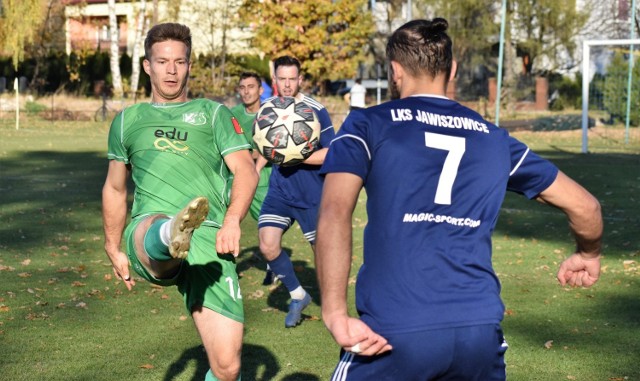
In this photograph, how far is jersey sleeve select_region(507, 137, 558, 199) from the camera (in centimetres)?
382

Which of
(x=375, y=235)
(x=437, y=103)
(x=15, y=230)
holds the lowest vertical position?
(x=15, y=230)

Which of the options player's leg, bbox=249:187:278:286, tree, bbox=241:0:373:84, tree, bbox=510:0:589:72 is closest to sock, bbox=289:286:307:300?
player's leg, bbox=249:187:278:286

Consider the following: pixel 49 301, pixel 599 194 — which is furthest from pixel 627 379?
pixel 599 194

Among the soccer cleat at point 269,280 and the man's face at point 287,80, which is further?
the soccer cleat at point 269,280

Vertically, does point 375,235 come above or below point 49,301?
above

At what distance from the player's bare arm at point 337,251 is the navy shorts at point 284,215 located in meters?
5.36

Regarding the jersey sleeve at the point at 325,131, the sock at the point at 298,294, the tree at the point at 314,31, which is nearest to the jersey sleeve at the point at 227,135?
the jersey sleeve at the point at 325,131

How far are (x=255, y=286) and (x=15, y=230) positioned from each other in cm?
481

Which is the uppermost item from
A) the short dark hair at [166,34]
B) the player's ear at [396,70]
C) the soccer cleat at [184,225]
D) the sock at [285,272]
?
the short dark hair at [166,34]

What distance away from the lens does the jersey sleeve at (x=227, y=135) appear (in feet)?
17.9

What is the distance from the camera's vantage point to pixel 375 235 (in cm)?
354

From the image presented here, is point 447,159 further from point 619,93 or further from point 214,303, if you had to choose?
point 619,93

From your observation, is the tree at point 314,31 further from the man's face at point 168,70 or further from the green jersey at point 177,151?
the green jersey at point 177,151

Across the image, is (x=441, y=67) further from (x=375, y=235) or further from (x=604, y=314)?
(x=604, y=314)
